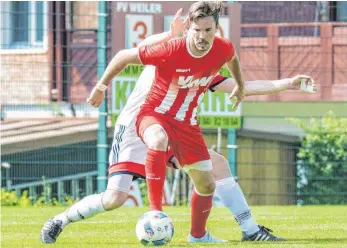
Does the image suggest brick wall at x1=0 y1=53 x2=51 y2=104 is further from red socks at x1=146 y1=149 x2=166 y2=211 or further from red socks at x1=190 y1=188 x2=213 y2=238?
red socks at x1=146 y1=149 x2=166 y2=211

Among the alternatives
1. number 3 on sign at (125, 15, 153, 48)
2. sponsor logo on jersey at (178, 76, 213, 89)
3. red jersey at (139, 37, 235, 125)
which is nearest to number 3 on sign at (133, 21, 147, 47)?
number 3 on sign at (125, 15, 153, 48)

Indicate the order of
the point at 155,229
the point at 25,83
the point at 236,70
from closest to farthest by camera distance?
the point at 155,229 < the point at 236,70 < the point at 25,83

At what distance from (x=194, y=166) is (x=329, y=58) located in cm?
899

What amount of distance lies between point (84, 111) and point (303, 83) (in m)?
8.41

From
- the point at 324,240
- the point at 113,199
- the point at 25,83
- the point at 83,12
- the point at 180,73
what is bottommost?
the point at 324,240

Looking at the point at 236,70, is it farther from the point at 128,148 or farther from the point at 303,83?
the point at 128,148

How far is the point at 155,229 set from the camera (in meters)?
7.84

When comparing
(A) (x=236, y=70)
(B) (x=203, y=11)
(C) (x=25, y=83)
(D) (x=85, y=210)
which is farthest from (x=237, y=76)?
(C) (x=25, y=83)

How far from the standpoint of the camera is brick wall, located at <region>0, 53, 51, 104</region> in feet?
52.0

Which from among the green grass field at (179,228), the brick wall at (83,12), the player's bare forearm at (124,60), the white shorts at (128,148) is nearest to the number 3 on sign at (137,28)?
the green grass field at (179,228)

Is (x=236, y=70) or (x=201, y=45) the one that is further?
(x=236, y=70)

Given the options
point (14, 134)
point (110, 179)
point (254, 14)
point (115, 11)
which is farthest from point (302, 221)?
point (254, 14)

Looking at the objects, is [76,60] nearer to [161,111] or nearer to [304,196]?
[304,196]

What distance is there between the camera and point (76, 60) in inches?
695
